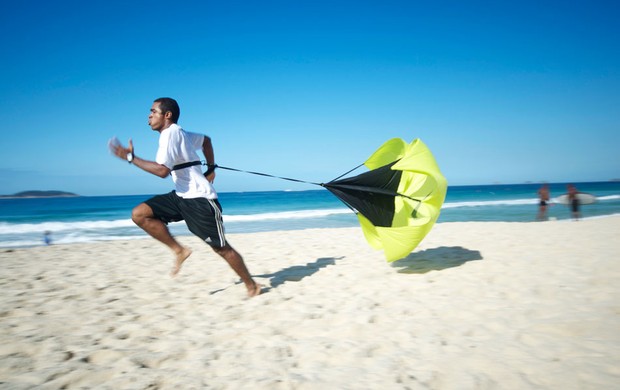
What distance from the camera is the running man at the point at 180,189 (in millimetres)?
3242

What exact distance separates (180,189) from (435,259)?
3744 mm

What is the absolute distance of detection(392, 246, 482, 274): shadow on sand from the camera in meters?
4.57

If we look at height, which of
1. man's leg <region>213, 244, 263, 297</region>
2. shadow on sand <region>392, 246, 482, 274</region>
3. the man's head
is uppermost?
the man's head

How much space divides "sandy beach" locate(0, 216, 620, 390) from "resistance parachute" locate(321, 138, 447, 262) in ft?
2.28

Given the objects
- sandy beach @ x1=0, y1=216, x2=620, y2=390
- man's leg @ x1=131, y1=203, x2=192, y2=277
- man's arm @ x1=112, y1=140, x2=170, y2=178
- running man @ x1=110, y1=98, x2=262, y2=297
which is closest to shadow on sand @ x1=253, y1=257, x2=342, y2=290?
sandy beach @ x1=0, y1=216, x2=620, y2=390

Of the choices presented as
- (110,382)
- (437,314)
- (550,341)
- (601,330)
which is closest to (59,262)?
(110,382)

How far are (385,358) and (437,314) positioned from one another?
969mm

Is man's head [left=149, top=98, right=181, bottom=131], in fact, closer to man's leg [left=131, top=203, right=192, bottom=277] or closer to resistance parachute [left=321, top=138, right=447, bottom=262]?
man's leg [left=131, top=203, right=192, bottom=277]

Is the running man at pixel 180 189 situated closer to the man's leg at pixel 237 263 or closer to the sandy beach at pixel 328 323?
the man's leg at pixel 237 263

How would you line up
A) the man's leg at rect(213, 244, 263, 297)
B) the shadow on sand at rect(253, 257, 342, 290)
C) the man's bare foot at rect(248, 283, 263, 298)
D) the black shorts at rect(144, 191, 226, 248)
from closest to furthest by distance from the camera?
the black shorts at rect(144, 191, 226, 248) → the man's leg at rect(213, 244, 263, 297) → the man's bare foot at rect(248, 283, 263, 298) → the shadow on sand at rect(253, 257, 342, 290)

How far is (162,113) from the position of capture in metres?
3.43

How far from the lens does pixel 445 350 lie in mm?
2350

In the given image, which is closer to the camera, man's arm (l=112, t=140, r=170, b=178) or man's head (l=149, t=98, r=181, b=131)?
man's arm (l=112, t=140, r=170, b=178)

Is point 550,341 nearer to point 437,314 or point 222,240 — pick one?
point 437,314
